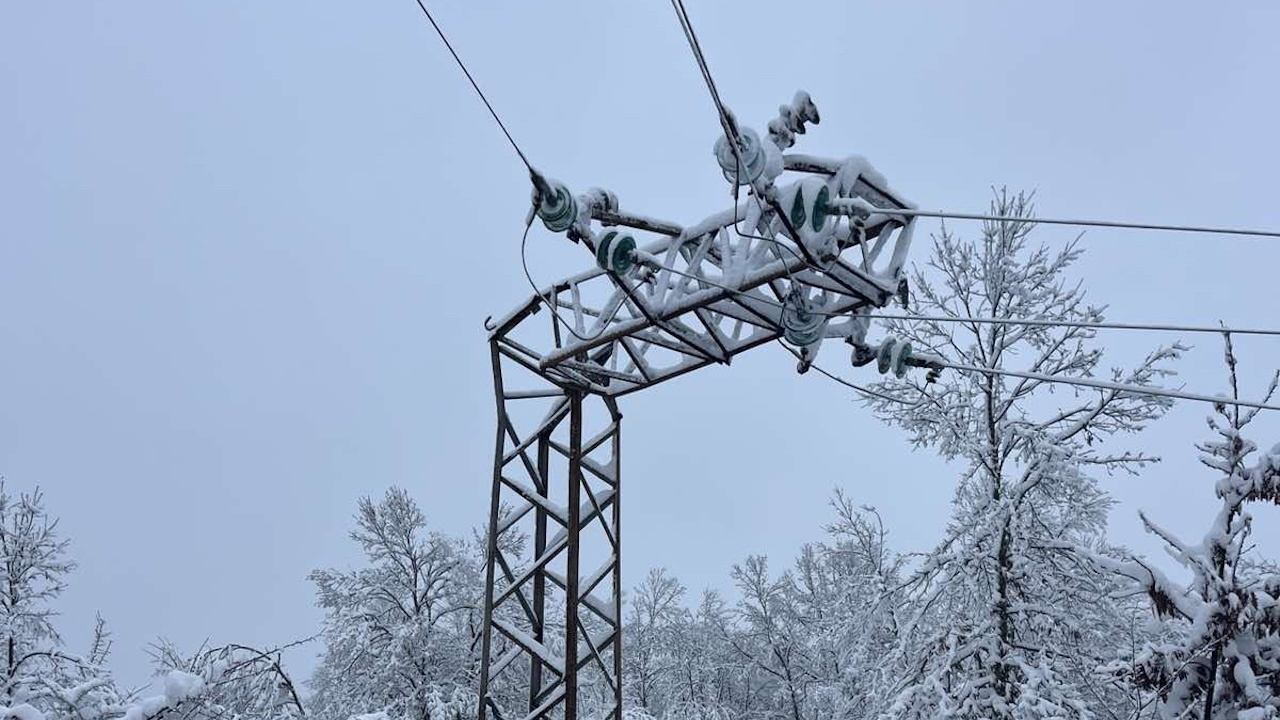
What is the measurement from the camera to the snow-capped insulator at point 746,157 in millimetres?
5762

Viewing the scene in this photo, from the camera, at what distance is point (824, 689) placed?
65.6ft

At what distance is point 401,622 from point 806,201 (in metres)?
16.0

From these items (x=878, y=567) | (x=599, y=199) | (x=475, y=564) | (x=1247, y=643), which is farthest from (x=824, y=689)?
(x=599, y=199)

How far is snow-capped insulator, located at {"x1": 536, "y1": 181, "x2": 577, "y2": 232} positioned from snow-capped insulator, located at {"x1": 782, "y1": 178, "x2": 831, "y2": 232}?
1.58m

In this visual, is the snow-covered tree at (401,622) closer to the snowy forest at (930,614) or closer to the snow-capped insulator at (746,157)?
the snowy forest at (930,614)

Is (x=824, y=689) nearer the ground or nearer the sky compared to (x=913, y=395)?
nearer the ground

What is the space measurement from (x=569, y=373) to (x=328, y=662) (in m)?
14.8

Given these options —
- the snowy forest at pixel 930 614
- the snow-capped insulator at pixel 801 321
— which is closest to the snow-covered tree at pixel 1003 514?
the snowy forest at pixel 930 614

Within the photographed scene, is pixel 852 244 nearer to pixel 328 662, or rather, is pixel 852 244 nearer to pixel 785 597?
pixel 328 662

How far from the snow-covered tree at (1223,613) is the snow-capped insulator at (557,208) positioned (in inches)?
182

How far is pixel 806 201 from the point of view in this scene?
598cm

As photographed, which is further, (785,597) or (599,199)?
(785,597)

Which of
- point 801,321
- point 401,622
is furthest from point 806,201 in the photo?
point 401,622

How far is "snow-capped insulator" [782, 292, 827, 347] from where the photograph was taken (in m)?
7.00
